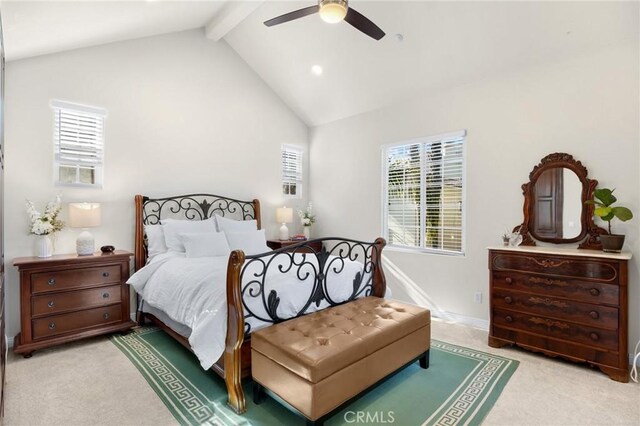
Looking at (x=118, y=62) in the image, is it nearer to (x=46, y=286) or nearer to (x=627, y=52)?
(x=46, y=286)

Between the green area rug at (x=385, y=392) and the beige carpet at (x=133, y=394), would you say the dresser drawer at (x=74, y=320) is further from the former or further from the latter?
the green area rug at (x=385, y=392)

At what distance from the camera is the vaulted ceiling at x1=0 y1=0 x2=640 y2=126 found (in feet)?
9.92

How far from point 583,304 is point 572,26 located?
2.56 meters

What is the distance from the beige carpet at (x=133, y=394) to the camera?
7.43 feet

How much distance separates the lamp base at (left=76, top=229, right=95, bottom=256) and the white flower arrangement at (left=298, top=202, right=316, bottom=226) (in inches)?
123

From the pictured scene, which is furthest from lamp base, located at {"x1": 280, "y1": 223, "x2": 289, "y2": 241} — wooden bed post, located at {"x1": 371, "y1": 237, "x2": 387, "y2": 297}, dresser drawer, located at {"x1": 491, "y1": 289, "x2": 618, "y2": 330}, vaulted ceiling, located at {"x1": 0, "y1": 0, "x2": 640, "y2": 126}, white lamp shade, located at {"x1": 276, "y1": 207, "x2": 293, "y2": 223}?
dresser drawer, located at {"x1": 491, "y1": 289, "x2": 618, "y2": 330}

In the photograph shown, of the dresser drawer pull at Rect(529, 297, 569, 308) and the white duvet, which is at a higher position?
the white duvet

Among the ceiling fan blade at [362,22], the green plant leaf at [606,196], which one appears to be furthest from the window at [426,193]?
the ceiling fan blade at [362,22]

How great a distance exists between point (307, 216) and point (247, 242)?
1814 millimetres

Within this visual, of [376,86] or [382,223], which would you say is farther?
[382,223]

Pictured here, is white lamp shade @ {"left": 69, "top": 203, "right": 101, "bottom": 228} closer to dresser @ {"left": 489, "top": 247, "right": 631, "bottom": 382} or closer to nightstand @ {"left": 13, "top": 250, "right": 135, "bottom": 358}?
nightstand @ {"left": 13, "top": 250, "right": 135, "bottom": 358}

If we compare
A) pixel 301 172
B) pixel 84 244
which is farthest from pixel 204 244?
pixel 301 172

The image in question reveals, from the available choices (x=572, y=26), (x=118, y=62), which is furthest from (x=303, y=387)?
(x=118, y=62)

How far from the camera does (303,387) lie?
2000mm
